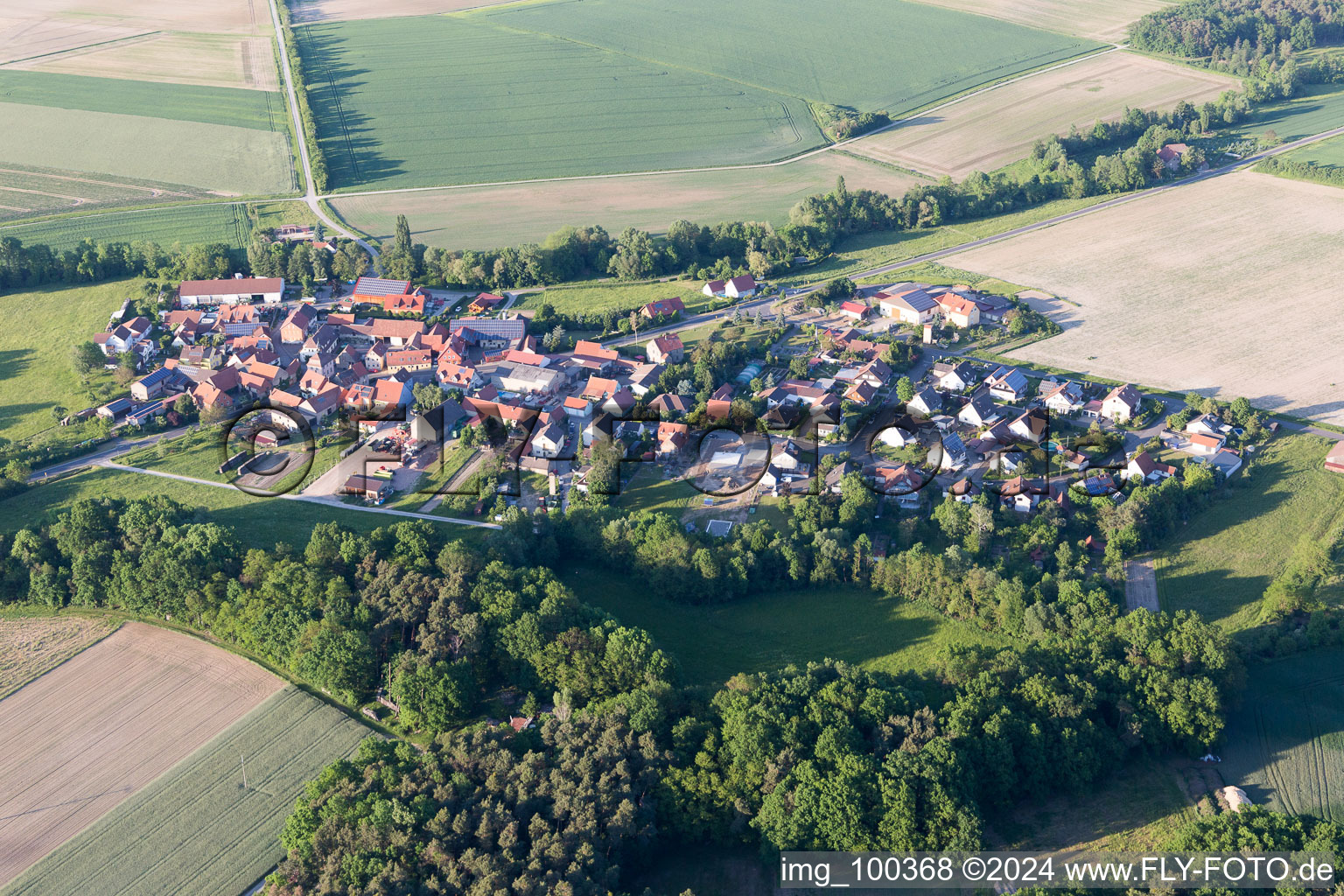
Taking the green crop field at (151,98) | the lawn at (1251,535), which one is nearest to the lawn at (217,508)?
the lawn at (1251,535)

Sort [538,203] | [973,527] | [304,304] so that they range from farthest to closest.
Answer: [538,203] < [304,304] < [973,527]

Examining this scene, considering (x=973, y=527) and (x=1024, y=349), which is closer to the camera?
(x=973, y=527)

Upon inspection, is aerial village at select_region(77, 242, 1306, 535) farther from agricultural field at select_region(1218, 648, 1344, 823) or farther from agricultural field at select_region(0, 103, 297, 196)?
agricultural field at select_region(0, 103, 297, 196)

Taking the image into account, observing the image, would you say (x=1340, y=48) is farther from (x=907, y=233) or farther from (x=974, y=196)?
(x=907, y=233)

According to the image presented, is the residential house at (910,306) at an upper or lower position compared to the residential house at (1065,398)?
upper

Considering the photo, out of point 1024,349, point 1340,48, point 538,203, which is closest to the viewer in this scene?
point 1024,349

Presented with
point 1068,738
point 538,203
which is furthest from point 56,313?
point 1068,738

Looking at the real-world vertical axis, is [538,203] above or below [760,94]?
below

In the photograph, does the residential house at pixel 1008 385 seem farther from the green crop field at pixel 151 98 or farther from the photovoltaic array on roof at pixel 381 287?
the green crop field at pixel 151 98
